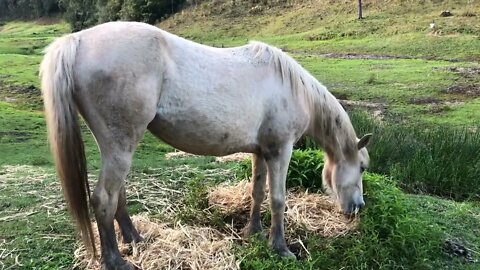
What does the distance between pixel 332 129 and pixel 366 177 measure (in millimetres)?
835

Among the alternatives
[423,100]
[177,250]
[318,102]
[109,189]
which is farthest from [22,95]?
[109,189]

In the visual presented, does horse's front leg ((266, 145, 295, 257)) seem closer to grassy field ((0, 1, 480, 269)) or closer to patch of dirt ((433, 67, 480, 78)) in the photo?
grassy field ((0, 1, 480, 269))

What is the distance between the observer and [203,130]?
3988 millimetres

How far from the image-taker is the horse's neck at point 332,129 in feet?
15.5

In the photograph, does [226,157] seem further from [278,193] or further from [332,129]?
[278,193]

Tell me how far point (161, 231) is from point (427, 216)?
2637 mm

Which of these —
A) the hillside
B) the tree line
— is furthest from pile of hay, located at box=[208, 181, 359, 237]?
the tree line

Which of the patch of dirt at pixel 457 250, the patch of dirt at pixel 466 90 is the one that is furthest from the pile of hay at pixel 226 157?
the patch of dirt at pixel 466 90

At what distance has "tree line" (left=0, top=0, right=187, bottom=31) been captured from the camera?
4303 cm

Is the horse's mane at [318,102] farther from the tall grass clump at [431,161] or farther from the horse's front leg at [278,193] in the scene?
the tall grass clump at [431,161]

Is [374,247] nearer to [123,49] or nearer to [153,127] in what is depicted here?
[153,127]

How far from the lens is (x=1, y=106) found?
12.6 m

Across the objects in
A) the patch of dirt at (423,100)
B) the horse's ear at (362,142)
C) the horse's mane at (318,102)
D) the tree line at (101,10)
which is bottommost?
the patch of dirt at (423,100)

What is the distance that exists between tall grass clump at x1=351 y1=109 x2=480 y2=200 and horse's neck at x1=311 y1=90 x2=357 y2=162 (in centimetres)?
227
